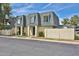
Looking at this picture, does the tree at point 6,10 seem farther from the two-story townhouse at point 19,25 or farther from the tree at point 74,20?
the tree at point 74,20

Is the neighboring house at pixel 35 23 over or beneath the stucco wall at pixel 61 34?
over

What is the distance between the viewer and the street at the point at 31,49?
20.4 feet

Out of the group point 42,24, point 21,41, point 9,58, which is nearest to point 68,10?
point 42,24

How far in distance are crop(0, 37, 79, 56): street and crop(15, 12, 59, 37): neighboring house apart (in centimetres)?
37

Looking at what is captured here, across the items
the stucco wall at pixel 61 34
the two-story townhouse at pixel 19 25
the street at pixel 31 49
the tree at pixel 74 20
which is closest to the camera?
the street at pixel 31 49

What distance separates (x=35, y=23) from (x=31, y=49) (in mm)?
1494

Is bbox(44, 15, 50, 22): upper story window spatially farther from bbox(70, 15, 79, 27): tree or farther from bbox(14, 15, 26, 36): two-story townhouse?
bbox(70, 15, 79, 27): tree

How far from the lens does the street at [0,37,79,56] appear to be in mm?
6227

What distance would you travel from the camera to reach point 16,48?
684 centimetres

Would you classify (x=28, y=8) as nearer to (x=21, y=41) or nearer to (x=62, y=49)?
(x=21, y=41)

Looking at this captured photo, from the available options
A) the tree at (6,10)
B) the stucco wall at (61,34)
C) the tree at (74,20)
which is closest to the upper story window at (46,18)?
the stucco wall at (61,34)

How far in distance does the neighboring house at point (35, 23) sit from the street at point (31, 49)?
37 cm

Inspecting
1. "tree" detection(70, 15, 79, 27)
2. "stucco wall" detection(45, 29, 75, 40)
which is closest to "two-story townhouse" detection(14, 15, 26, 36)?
"stucco wall" detection(45, 29, 75, 40)

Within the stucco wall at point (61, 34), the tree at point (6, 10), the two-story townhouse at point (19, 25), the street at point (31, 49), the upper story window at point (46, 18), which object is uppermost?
the tree at point (6, 10)
